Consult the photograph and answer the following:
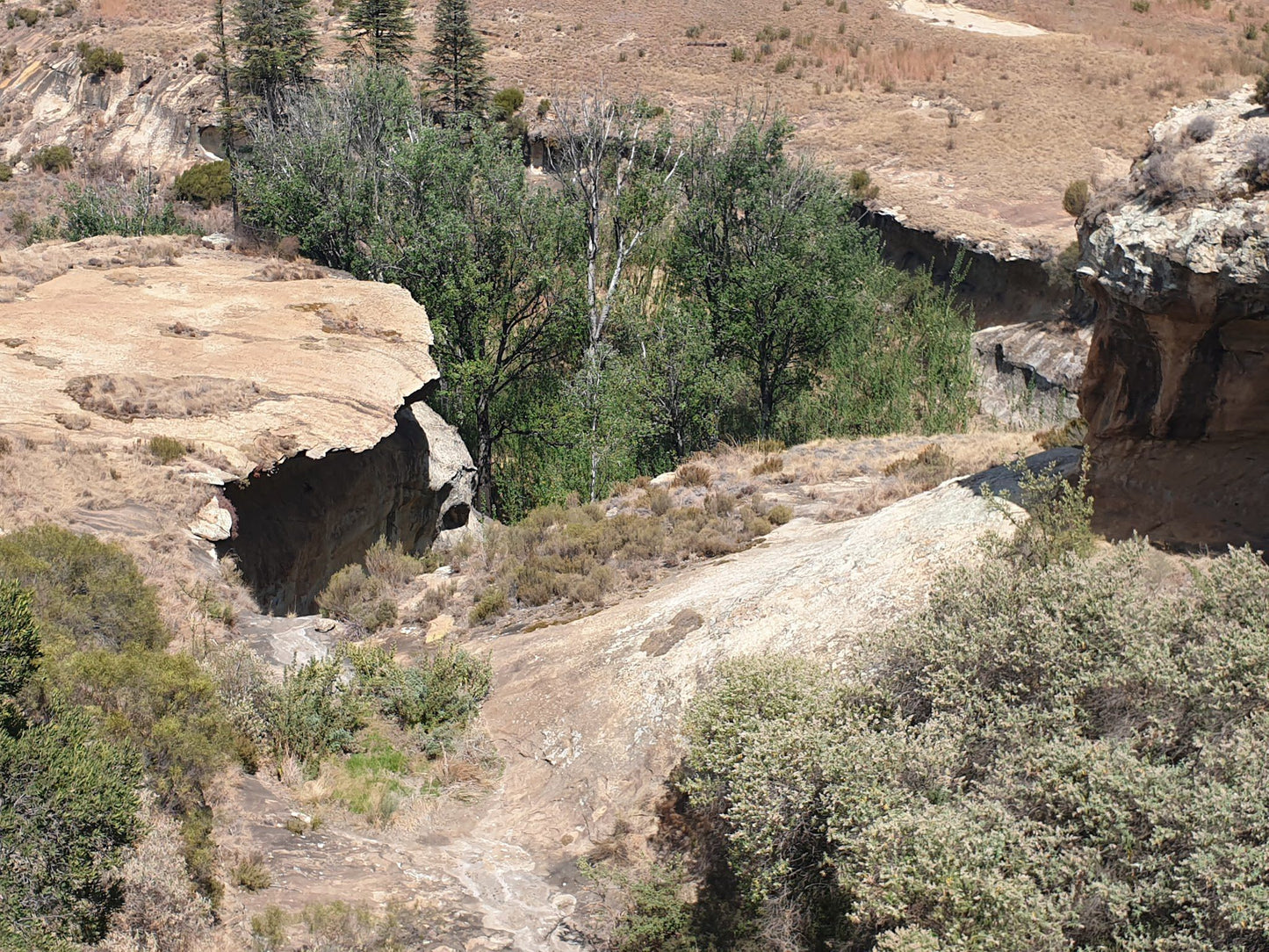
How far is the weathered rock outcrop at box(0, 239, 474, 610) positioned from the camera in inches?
435

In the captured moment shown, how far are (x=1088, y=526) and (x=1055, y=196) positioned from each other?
31.8 m

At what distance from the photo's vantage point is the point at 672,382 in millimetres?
21766

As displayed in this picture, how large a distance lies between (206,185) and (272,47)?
17.7 feet

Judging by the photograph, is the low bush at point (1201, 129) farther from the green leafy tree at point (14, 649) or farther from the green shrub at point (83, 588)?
the green shrub at point (83, 588)

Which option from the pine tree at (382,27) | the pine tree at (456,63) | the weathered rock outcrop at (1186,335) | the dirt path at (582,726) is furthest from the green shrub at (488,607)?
the pine tree at (382,27)

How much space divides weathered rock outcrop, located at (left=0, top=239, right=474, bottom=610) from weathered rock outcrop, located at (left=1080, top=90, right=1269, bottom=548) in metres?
7.89

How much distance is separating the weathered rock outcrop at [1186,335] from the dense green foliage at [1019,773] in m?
1.22

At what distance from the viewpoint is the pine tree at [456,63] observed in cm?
3759

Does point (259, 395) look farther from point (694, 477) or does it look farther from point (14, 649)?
point (694, 477)

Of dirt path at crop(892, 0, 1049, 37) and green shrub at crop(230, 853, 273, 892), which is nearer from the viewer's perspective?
green shrub at crop(230, 853, 273, 892)

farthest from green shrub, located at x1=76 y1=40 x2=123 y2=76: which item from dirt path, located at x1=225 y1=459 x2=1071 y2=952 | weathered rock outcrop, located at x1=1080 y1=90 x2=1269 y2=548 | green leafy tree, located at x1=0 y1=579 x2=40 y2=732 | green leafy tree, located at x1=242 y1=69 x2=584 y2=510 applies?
weathered rock outcrop, located at x1=1080 y1=90 x2=1269 y2=548

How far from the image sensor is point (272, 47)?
Result: 113 ft

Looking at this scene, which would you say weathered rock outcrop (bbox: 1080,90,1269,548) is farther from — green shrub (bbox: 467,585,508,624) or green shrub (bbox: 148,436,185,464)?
green shrub (bbox: 148,436,185,464)

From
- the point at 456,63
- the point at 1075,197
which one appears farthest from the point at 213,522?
the point at 456,63
